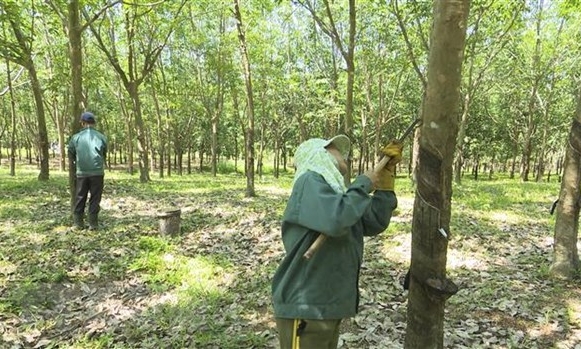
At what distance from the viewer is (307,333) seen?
111 inches

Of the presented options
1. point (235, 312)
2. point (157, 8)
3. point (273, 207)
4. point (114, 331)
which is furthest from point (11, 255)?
point (157, 8)

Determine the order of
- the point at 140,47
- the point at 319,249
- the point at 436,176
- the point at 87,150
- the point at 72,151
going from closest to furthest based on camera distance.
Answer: the point at 319,249
the point at 436,176
the point at 87,150
the point at 72,151
the point at 140,47

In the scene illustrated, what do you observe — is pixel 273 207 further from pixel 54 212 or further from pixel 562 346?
pixel 562 346

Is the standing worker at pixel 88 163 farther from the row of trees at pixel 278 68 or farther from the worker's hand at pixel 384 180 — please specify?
the worker's hand at pixel 384 180

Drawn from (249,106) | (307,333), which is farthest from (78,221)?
(307,333)

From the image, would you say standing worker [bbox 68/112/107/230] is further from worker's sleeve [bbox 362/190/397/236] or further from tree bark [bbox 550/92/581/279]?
tree bark [bbox 550/92/581/279]

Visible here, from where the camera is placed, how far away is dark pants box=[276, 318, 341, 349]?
111 inches

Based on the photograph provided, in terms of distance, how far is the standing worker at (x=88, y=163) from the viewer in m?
9.16

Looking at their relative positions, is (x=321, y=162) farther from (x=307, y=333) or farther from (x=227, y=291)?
(x=227, y=291)

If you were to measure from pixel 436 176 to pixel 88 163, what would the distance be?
8185mm

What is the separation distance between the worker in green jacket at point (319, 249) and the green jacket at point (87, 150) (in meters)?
7.56

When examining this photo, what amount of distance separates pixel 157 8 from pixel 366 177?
624 inches

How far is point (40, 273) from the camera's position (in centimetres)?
680

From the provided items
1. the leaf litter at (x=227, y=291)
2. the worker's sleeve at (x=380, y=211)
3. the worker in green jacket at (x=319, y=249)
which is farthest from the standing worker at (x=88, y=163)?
the worker's sleeve at (x=380, y=211)
